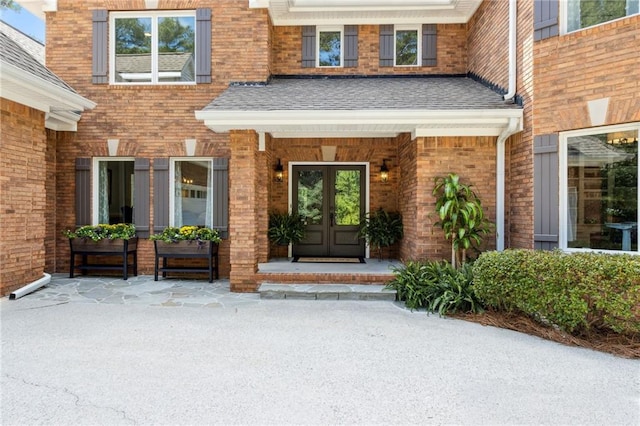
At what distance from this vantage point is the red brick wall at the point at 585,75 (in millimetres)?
5043

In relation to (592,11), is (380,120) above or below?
below

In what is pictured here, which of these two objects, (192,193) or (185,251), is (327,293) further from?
(192,193)

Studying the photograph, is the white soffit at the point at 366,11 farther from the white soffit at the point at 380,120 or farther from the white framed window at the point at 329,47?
the white soffit at the point at 380,120

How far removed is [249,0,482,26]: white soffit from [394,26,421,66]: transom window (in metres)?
0.24

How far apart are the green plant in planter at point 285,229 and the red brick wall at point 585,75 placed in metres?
5.49

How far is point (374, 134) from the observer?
8.12m

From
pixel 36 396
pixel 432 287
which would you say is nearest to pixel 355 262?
pixel 432 287

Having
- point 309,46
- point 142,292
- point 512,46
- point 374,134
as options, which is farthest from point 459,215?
point 142,292

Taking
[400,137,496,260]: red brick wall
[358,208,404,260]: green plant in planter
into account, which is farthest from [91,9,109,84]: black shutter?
[400,137,496,260]: red brick wall

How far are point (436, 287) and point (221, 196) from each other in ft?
15.9

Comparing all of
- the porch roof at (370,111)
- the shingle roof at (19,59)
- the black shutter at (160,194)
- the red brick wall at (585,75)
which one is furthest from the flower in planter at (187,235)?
the red brick wall at (585,75)

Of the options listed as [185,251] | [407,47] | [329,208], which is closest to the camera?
[185,251]

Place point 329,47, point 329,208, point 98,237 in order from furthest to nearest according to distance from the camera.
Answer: point 329,208 → point 329,47 → point 98,237

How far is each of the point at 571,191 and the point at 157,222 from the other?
7903mm
